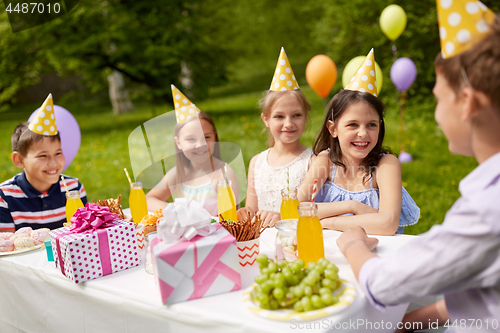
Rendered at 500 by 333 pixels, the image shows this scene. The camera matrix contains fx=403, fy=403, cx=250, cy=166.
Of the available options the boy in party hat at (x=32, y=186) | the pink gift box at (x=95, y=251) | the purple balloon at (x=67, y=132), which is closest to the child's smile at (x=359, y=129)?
the pink gift box at (x=95, y=251)

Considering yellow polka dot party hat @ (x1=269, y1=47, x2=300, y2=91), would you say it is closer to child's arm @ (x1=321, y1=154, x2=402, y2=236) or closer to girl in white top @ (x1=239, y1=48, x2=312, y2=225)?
girl in white top @ (x1=239, y1=48, x2=312, y2=225)

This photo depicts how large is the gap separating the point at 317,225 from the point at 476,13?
0.79 m

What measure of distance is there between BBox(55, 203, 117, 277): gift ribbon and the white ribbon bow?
0.30 m

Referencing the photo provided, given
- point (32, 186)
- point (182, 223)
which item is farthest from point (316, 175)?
point (32, 186)

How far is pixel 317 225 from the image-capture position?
1.43m

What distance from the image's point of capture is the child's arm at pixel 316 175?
7.50 ft

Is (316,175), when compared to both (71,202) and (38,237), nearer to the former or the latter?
(71,202)

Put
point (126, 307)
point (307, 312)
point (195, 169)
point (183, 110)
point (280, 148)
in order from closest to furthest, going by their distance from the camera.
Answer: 1. point (307, 312)
2. point (126, 307)
3. point (183, 110)
4. point (195, 169)
5. point (280, 148)

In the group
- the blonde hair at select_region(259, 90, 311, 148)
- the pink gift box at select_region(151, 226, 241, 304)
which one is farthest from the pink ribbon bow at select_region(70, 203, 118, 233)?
the blonde hair at select_region(259, 90, 311, 148)

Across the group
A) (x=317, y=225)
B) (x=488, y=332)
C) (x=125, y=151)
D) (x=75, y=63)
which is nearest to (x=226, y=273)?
(x=317, y=225)

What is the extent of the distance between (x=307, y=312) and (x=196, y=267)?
0.36 metres

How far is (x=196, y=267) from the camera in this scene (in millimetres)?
1244

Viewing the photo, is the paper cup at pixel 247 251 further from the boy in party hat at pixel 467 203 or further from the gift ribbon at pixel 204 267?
the boy in party hat at pixel 467 203

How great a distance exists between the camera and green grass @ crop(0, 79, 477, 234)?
4.97 meters
